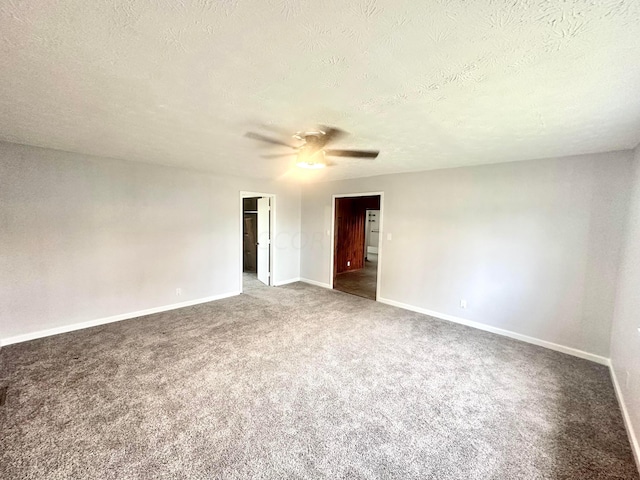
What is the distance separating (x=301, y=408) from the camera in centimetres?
219

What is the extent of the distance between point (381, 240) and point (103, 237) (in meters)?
4.31

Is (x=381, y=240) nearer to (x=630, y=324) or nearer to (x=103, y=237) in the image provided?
(x=630, y=324)

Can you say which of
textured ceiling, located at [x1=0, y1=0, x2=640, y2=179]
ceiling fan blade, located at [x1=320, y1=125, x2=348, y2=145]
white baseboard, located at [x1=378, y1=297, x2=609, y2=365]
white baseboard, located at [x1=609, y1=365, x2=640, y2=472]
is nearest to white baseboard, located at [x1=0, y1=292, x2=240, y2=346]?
textured ceiling, located at [x1=0, y1=0, x2=640, y2=179]

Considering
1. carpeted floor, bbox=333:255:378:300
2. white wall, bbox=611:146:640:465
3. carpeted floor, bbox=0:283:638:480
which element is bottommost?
carpeted floor, bbox=0:283:638:480

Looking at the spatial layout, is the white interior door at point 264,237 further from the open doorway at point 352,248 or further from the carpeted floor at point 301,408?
the carpeted floor at point 301,408

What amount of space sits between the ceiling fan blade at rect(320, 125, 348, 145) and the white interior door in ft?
11.3

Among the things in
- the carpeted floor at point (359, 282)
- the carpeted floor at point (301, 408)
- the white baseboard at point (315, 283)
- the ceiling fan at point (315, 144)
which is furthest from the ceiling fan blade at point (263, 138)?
the white baseboard at point (315, 283)

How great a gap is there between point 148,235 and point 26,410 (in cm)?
251

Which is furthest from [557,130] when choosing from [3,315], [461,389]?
[3,315]

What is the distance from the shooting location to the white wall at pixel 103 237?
3.16 meters

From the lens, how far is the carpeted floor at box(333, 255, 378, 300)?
5.62m

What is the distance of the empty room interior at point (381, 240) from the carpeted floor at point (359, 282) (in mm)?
636

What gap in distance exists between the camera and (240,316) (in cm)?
419

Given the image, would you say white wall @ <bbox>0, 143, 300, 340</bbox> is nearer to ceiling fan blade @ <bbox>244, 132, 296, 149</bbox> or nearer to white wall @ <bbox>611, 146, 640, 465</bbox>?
ceiling fan blade @ <bbox>244, 132, 296, 149</bbox>
